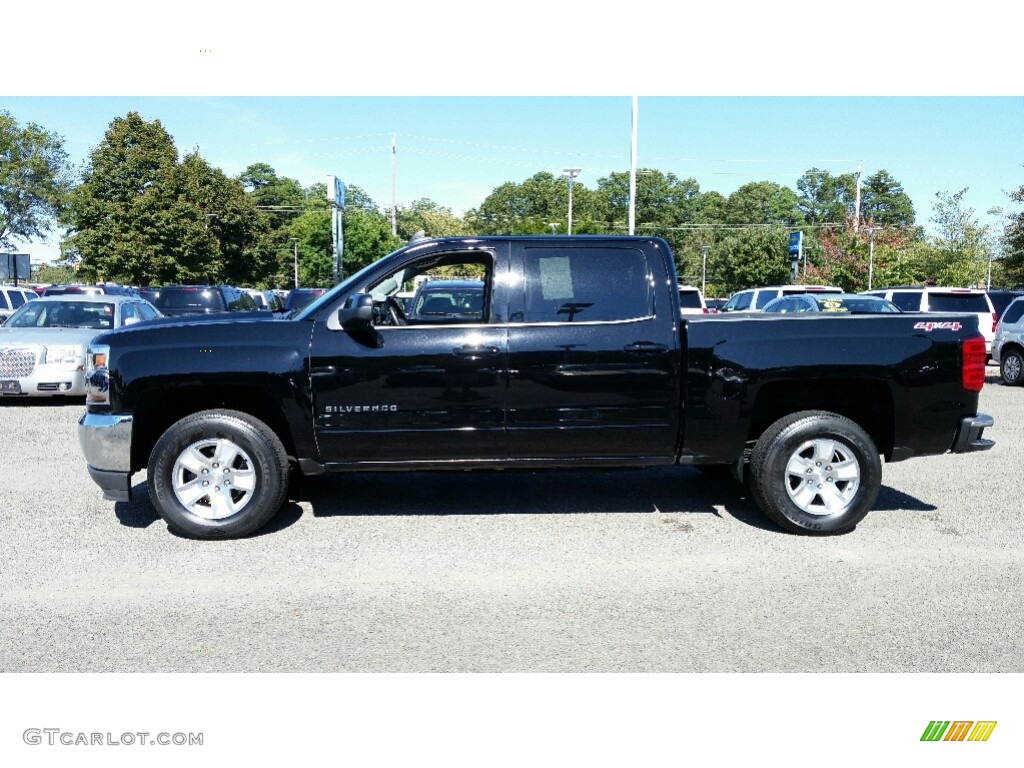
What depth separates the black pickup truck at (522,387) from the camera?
557 centimetres

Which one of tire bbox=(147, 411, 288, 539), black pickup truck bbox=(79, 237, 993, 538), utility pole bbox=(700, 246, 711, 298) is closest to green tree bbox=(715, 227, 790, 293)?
utility pole bbox=(700, 246, 711, 298)

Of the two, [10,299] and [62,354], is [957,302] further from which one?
[10,299]

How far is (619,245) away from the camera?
5.85 meters

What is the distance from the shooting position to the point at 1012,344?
1568cm

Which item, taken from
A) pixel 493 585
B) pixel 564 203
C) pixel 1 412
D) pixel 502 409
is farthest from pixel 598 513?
pixel 564 203

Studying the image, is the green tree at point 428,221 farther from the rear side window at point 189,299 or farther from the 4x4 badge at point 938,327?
the 4x4 badge at point 938,327

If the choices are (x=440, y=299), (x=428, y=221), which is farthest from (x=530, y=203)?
(x=440, y=299)

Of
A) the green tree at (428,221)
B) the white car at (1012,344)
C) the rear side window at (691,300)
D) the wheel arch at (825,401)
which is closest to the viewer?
the wheel arch at (825,401)

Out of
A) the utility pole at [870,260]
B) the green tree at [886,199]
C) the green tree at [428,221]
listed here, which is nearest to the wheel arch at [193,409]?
the utility pole at [870,260]

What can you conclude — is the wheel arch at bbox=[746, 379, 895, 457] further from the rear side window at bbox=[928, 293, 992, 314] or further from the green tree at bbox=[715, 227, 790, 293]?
the green tree at bbox=[715, 227, 790, 293]

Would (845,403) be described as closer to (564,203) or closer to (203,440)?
(203,440)

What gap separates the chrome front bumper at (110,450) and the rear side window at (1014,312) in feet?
52.6

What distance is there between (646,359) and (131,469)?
3555 millimetres

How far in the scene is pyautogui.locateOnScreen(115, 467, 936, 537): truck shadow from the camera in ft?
20.8
